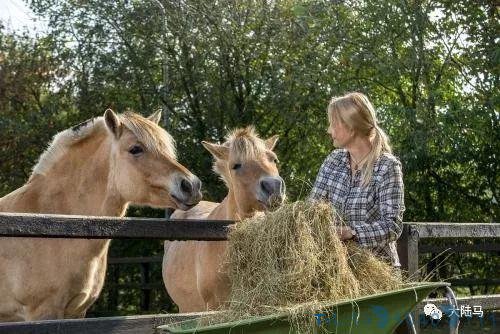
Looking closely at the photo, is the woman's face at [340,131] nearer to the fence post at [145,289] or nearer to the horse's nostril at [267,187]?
the horse's nostril at [267,187]

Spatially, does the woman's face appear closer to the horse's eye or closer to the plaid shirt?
the plaid shirt

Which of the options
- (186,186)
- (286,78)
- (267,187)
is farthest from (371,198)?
(286,78)

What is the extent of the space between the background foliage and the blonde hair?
8940 mm

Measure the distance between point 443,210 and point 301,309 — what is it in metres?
11.2

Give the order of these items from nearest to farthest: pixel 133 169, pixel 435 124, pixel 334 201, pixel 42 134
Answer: pixel 334 201, pixel 133 169, pixel 435 124, pixel 42 134

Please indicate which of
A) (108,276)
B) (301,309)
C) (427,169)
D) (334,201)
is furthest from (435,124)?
(301,309)

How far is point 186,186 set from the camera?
16.5 ft

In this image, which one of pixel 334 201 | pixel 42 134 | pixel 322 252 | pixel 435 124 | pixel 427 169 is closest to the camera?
pixel 322 252

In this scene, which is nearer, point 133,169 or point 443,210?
point 133,169

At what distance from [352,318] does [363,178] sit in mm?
979

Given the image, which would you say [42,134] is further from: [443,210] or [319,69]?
[443,210]

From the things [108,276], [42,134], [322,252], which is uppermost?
[42,134]

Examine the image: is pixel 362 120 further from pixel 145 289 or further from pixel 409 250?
pixel 145 289

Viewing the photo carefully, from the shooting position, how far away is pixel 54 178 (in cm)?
559
